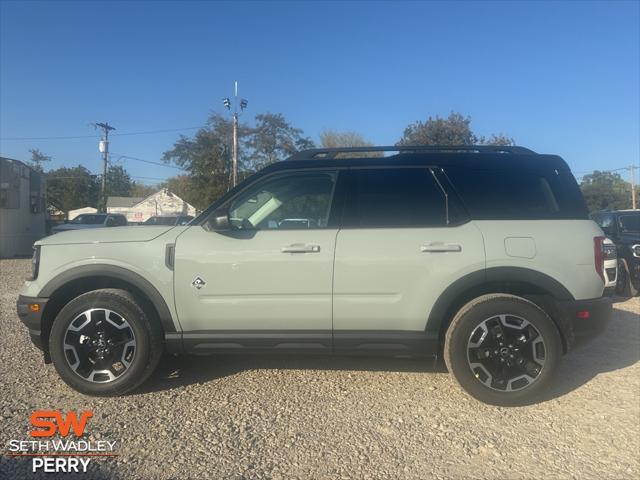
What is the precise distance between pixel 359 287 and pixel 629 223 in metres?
8.62

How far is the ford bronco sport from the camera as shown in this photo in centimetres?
365

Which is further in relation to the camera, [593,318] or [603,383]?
[603,383]

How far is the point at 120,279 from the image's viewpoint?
3.77 meters

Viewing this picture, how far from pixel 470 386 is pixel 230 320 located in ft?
6.40

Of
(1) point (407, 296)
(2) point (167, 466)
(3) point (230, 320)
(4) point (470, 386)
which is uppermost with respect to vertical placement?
(1) point (407, 296)

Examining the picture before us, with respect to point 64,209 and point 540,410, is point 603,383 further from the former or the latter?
point 64,209

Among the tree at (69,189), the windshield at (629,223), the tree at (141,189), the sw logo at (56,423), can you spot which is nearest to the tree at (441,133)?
the windshield at (629,223)

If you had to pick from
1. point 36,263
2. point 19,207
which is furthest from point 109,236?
point 19,207

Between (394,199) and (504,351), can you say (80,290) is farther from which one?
(504,351)

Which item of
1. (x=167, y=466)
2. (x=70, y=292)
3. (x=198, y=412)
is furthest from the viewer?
(x=70, y=292)

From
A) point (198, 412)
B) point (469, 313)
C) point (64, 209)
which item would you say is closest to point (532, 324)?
point (469, 313)

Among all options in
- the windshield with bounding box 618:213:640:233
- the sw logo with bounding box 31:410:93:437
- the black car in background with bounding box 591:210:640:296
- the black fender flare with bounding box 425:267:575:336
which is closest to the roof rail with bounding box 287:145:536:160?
the black fender flare with bounding box 425:267:575:336

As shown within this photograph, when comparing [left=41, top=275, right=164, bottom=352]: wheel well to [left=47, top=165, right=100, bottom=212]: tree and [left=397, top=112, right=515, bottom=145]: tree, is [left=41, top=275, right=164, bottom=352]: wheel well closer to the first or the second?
[left=397, top=112, right=515, bottom=145]: tree

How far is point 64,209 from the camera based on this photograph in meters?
66.6
